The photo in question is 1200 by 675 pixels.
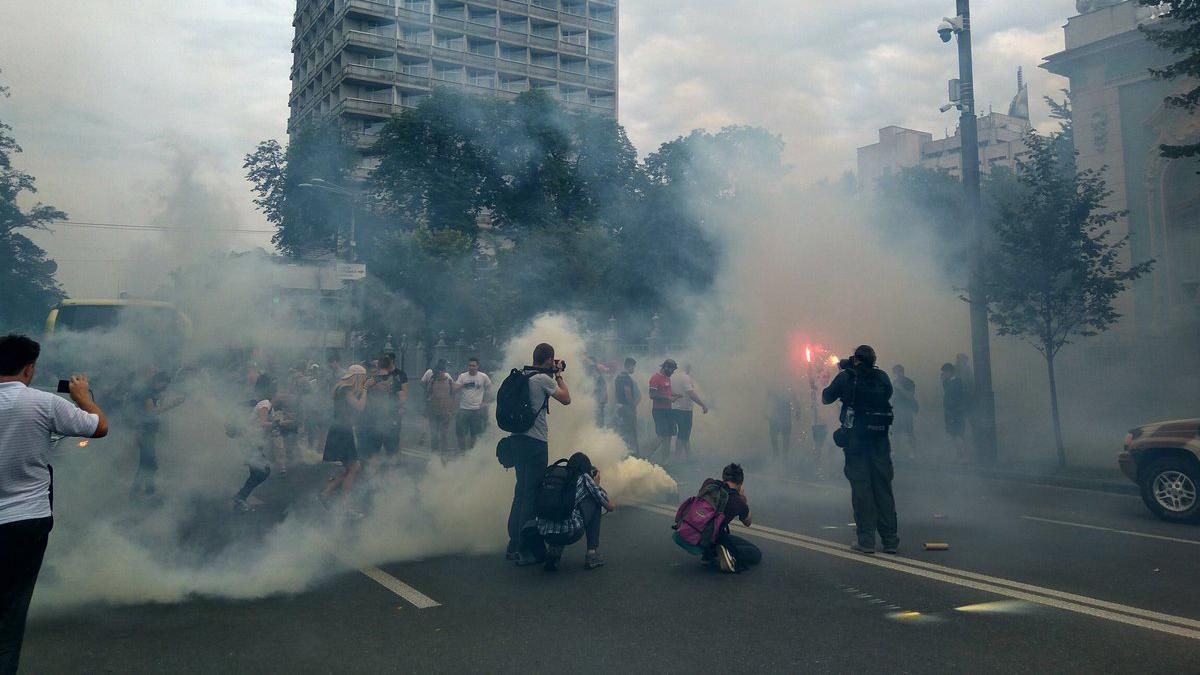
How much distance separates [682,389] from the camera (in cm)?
1223

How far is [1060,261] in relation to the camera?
476 inches

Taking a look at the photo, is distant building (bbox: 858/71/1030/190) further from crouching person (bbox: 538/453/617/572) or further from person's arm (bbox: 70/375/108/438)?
person's arm (bbox: 70/375/108/438)

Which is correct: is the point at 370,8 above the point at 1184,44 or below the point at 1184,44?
above

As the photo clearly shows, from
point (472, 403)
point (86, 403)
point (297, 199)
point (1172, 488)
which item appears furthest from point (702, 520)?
point (297, 199)

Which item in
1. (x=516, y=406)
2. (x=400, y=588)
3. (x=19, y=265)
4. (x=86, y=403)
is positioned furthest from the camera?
(x=19, y=265)

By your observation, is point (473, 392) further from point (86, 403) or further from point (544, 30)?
point (544, 30)

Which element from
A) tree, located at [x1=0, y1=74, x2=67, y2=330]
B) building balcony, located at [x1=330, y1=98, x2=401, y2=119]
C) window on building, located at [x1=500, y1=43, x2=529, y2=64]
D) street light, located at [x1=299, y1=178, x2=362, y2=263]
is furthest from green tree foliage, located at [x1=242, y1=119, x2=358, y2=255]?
window on building, located at [x1=500, y1=43, x2=529, y2=64]

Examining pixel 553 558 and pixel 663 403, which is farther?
pixel 663 403

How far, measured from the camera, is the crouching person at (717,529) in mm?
5672

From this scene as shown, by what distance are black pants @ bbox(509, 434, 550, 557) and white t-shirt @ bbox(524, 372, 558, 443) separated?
6 centimetres

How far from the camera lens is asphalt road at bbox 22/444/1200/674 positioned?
3.95 metres

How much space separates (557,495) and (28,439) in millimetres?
3124

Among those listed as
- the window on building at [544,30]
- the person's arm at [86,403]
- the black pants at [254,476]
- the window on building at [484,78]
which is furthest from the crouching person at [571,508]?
the window on building at [544,30]

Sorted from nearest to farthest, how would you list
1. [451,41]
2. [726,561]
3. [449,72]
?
1. [726,561]
2. [449,72]
3. [451,41]
